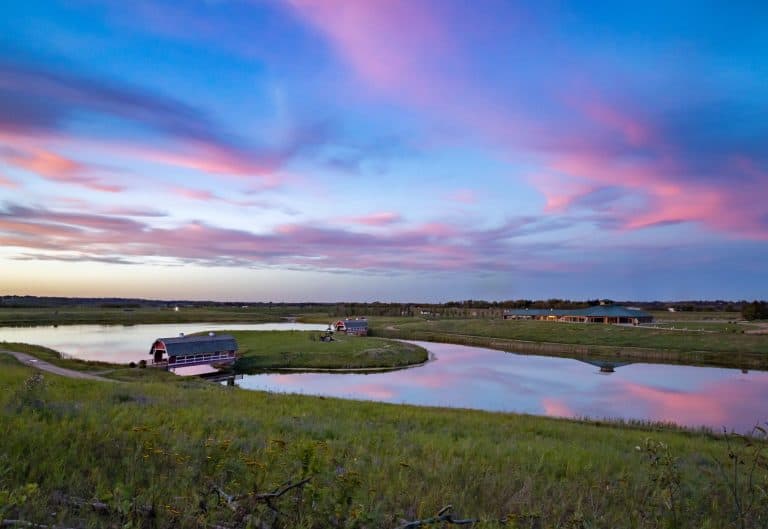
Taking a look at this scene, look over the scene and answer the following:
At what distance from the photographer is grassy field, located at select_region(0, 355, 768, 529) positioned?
4305 mm

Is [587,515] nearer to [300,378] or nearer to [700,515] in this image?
[700,515]

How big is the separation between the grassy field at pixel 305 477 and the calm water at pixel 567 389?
22924 mm

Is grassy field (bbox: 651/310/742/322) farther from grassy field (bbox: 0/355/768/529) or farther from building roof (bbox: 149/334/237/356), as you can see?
grassy field (bbox: 0/355/768/529)

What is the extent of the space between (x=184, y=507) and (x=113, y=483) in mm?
1437

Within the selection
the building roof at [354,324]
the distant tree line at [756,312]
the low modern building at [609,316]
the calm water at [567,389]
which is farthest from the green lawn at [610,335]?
the distant tree line at [756,312]

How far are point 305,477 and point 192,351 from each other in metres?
48.7

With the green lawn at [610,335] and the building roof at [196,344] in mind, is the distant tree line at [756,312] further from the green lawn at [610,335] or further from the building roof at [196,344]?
the building roof at [196,344]

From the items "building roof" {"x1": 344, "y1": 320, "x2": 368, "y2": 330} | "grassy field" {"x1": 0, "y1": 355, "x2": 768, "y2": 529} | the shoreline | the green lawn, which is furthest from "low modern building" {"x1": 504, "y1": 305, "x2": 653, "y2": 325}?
"grassy field" {"x1": 0, "y1": 355, "x2": 768, "y2": 529}

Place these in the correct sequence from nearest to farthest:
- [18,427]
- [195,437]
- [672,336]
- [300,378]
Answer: [18,427] → [195,437] → [300,378] → [672,336]

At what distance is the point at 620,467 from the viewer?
9.50 m

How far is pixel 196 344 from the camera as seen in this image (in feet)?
161

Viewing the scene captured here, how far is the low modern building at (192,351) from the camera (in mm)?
46719

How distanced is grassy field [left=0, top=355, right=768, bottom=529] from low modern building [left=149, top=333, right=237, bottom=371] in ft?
128

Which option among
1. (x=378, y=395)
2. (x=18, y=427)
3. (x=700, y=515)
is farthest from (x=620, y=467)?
(x=378, y=395)
